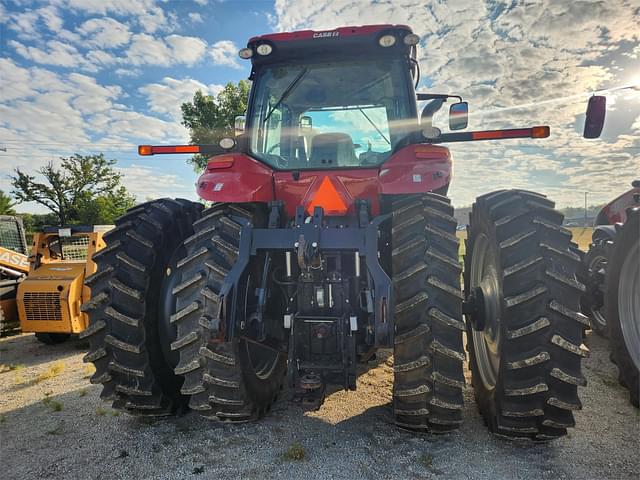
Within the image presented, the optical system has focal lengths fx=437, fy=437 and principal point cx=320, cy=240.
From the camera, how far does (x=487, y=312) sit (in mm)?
3289

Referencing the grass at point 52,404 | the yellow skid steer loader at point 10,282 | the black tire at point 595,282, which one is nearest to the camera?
the grass at point 52,404

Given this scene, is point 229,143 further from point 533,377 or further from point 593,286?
point 593,286

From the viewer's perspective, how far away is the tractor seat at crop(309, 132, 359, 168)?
3.56m

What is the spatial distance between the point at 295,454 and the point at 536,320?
5.65 feet

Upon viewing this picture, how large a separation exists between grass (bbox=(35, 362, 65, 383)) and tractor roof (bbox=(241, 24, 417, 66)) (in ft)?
13.7

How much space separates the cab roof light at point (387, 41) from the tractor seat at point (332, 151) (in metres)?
0.75

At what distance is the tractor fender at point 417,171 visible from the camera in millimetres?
2854

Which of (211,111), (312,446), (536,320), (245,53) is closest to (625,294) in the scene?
(536,320)

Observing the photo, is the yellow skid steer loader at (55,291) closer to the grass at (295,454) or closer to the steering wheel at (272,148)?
the steering wheel at (272,148)

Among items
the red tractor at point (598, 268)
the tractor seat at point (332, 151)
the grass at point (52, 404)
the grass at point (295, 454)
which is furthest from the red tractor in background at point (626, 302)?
the grass at point (52, 404)

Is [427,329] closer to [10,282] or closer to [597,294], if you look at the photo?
[597,294]

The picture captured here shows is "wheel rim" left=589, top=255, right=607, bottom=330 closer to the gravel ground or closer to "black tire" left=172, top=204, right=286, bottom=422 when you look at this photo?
the gravel ground

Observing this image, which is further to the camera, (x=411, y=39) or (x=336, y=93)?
(x=336, y=93)

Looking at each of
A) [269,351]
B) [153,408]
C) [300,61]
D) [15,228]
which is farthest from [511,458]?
[15,228]
